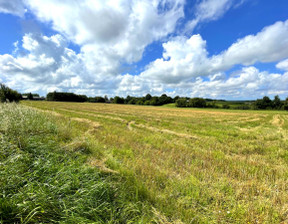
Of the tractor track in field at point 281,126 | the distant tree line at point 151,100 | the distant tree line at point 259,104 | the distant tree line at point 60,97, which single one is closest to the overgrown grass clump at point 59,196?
the tractor track in field at point 281,126

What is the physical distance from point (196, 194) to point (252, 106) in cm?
10938

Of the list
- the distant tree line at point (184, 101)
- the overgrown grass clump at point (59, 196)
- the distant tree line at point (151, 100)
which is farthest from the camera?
the distant tree line at point (151, 100)

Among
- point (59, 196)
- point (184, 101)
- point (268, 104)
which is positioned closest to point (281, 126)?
point (59, 196)

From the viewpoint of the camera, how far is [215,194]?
2.83 meters

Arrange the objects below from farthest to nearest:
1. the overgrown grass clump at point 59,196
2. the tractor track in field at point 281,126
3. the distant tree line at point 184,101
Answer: the distant tree line at point 184,101 < the tractor track in field at point 281,126 < the overgrown grass clump at point 59,196

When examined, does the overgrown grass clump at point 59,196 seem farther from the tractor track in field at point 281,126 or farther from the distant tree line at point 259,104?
the distant tree line at point 259,104

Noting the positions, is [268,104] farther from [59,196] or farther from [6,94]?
[6,94]

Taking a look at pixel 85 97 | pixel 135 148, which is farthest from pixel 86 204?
pixel 85 97

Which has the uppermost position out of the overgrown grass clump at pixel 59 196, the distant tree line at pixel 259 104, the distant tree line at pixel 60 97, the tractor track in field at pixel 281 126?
the distant tree line at pixel 60 97

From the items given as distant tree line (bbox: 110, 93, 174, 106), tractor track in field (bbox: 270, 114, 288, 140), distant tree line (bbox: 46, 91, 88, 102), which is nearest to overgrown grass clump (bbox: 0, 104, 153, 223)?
tractor track in field (bbox: 270, 114, 288, 140)

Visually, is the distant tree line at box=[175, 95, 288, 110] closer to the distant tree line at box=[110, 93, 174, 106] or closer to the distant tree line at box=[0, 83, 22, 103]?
the distant tree line at box=[110, 93, 174, 106]

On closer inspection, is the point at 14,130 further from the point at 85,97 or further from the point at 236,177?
the point at 85,97

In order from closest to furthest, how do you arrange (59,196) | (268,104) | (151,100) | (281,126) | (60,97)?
(59,196) < (281,126) < (268,104) < (60,97) < (151,100)

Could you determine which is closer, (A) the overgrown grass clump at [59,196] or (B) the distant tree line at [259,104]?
(A) the overgrown grass clump at [59,196]
